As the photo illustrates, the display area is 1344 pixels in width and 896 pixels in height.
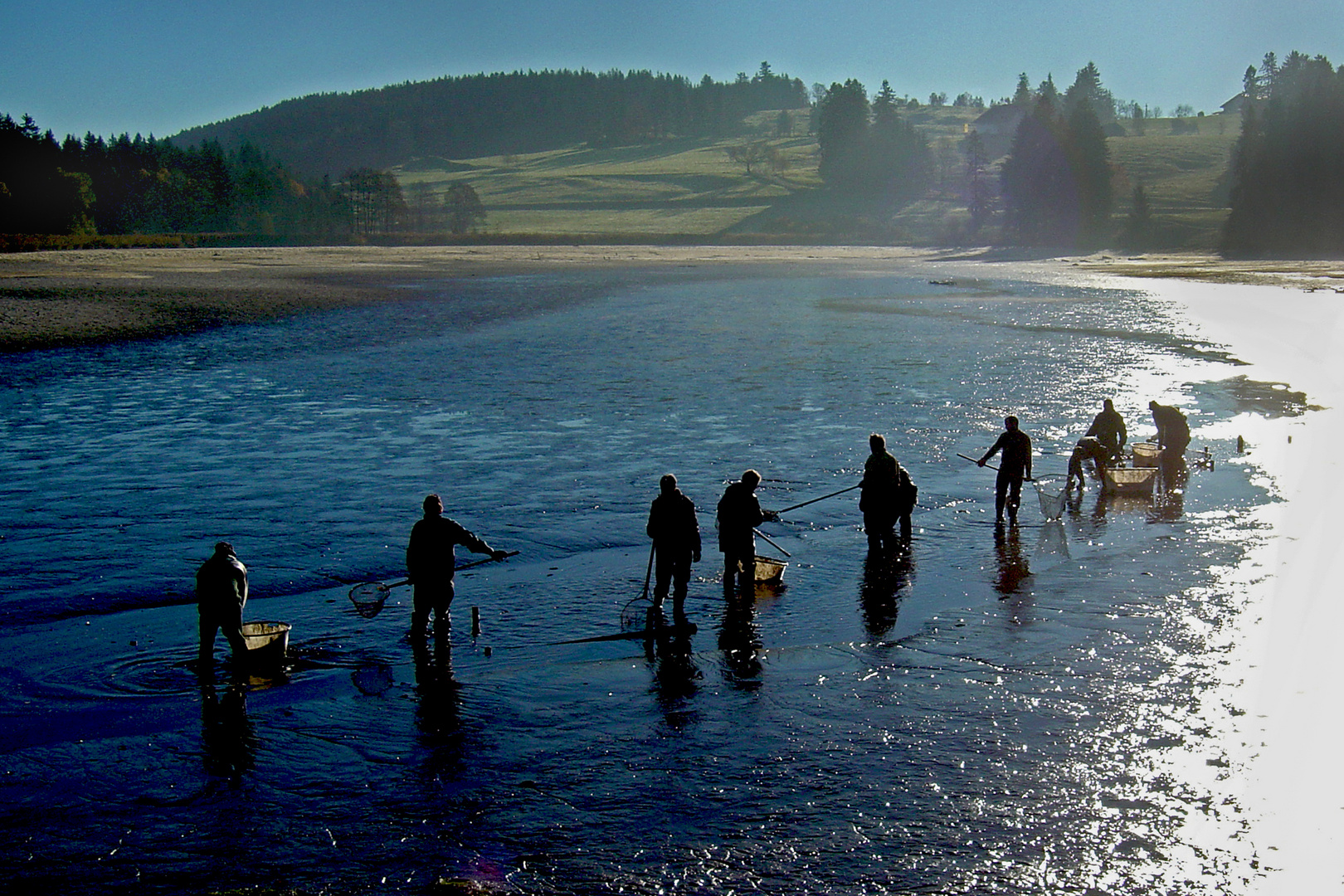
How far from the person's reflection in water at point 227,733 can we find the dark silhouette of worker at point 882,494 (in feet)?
25.1

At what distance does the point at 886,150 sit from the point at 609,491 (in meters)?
164

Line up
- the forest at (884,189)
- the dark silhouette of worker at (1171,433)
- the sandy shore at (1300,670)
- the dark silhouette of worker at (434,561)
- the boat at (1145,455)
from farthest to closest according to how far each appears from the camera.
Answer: the forest at (884,189) < the dark silhouette of worker at (1171,433) < the boat at (1145,455) < the dark silhouette of worker at (434,561) < the sandy shore at (1300,670)

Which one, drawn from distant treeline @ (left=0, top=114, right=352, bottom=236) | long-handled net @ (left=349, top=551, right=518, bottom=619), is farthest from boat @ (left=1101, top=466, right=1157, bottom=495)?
distant treeline @ (left=0, top=114, right=352, bottom=236)

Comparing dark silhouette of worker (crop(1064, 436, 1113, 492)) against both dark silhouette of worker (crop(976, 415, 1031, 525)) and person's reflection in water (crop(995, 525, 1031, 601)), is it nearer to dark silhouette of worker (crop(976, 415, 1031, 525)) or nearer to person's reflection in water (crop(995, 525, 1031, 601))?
dark silhouette of worker (crop(976, 415, 1031, 525))

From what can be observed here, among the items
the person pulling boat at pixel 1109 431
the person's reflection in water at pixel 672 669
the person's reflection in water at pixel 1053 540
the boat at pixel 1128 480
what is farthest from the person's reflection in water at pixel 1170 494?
the person's reflection in water at pixel 672 669

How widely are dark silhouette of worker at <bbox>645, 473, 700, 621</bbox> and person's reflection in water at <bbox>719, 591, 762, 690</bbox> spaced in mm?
593

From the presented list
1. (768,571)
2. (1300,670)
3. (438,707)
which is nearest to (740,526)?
(768,571)

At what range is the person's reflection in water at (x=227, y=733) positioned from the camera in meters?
8.27

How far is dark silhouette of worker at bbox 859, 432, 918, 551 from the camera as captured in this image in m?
13.7

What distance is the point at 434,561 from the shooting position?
10586mm

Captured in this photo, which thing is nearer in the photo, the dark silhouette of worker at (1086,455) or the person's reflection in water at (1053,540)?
the person's reflection in water at (1053,540)

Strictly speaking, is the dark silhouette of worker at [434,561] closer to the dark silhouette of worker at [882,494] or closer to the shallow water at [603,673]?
the shallow water at [603,673]

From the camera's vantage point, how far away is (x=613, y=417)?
24750 mm

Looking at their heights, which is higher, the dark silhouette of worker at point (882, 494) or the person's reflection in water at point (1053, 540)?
the dark silhouette of worker at point (882, 494)
